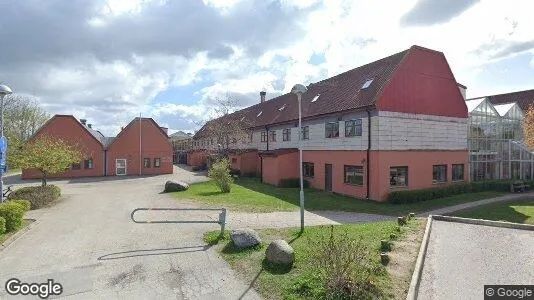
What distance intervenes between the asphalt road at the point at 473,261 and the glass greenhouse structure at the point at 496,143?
66.3 feet

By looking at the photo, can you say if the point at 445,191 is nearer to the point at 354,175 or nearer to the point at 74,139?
the point at 354,175

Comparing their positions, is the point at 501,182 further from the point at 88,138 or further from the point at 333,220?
the point at 88,138

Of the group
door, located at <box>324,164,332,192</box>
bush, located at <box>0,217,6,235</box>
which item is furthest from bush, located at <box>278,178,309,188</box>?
bush, located at <box>0,217,6,235</box>

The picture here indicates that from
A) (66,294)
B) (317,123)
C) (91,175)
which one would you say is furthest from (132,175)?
(66,294)

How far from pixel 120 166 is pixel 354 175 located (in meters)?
28.6

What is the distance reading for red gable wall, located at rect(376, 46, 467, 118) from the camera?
21.8m

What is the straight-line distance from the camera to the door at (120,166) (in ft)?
129

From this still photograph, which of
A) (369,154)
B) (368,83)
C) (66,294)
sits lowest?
(66,294)

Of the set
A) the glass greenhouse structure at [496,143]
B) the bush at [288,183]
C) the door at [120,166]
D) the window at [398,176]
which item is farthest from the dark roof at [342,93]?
the door at [120,166]

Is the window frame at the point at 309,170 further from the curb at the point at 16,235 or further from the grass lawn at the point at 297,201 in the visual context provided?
the curb at the point at 16,235

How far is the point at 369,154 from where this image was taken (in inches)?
829

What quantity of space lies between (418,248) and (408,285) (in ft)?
8.98

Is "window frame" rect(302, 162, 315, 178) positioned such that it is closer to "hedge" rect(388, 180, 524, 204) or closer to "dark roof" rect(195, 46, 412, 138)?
"dark roof" rect(195, 46, 412, 138)

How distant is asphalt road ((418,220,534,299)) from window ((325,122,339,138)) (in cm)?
1276
